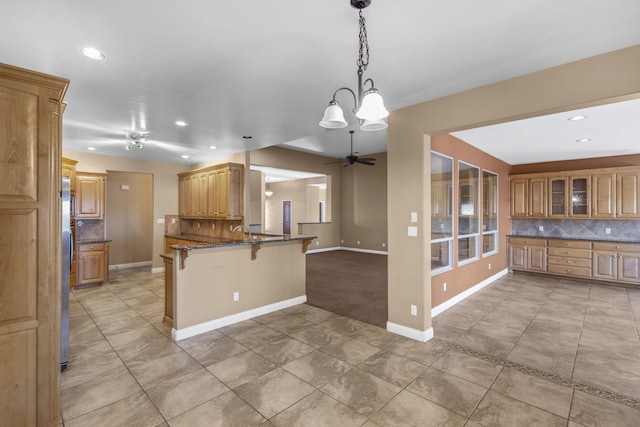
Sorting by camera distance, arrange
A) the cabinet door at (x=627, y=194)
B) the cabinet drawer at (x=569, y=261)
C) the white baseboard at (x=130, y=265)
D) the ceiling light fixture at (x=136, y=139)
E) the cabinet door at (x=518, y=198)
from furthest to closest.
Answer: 1. the white baseboard at (x=130, y=265)
2. the cabinet door at (x=518, y=198)
3. the cabinet drawer at (x=569, y=261)
4. the cabinet door at (x=627, y=194)
5. the ceiling light fixture at (x=136, y=139)

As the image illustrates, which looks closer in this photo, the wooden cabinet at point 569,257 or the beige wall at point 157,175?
the wooden cabinet at point 569,257

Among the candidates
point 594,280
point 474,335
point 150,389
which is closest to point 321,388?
point 150,389

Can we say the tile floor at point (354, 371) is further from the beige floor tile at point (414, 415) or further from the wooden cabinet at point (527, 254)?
the wooden cabinet at point (527, 254)

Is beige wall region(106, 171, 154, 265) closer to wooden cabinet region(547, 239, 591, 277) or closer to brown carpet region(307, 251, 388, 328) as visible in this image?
brown carpet region(307, 251, 388, 328)

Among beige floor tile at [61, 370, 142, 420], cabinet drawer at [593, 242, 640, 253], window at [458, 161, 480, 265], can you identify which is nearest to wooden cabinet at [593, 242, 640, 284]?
cabinet drawer at [593, 242, 640, 253]

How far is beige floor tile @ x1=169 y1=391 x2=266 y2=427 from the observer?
2.06m

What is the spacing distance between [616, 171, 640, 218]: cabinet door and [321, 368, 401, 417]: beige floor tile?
6266 mm

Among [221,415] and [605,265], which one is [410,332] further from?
[605,265]

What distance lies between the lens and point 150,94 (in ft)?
10.4

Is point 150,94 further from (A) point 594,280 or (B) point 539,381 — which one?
(A) point 594,280

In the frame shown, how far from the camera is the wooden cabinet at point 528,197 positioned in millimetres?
6602

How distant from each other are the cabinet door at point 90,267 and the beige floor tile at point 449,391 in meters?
5.90

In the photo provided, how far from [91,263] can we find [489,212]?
7.71 meters

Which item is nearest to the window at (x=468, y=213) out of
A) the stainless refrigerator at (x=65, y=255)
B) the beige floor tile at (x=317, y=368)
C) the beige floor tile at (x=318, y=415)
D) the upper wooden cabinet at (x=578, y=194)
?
the upper wooden cabinet at (x=578, y=194)
